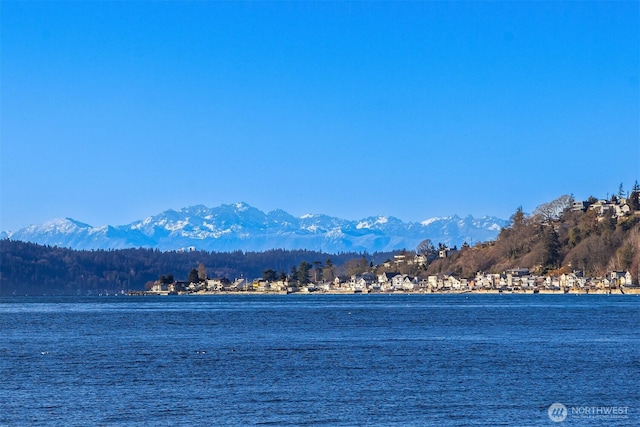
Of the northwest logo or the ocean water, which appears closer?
the northwest logo

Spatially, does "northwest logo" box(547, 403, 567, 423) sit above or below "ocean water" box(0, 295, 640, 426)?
below

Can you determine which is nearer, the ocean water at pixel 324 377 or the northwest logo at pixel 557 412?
the northwest logo at pixel 557 412

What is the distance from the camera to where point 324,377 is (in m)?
47.1

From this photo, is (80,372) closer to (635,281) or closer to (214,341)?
(214,341)

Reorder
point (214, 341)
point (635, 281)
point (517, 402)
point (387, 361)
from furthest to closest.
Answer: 1. point (635, 281)
2. point (214, 341)
3. point (387, 361)
4. point (517, 402)

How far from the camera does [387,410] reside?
37.7m

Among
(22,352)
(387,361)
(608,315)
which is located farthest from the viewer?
(608,315)

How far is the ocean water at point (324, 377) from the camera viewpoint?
36.7 metres

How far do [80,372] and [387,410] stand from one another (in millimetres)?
18824

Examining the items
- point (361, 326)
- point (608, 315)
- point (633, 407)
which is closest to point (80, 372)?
point (633, 407)

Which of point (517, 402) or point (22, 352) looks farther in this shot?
point (22, 352)

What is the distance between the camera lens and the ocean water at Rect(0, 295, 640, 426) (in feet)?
120

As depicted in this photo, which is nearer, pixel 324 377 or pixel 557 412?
pixel 557 412

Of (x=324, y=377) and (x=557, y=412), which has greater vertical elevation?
(x=324, y=377)
